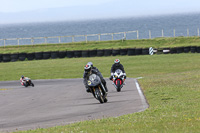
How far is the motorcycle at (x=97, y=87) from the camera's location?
14.5 meters

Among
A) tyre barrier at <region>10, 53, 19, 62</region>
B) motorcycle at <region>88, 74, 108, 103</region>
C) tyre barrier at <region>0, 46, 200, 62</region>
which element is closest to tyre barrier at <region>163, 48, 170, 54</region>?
tyre barrier at <region>0, 46, 200, 62</region>

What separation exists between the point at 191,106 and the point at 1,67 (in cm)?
2981

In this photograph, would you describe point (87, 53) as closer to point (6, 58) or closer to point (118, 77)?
point (6, 58)

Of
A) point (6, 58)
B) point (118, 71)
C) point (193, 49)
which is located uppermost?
point (193, 49)

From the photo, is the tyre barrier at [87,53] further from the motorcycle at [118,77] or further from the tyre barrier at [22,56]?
the motorcycle at [118,77]

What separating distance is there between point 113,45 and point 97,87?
3614 centimetres

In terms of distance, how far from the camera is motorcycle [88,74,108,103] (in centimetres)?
1447

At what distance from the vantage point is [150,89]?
18531 mm

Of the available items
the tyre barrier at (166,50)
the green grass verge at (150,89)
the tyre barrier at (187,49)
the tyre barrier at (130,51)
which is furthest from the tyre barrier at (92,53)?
the tyre barrier at (187,49)

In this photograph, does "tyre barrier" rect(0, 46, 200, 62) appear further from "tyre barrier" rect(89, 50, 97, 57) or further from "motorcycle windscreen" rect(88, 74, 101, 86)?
"motorcycle windscreen" rect(88, 74, 101, 86)

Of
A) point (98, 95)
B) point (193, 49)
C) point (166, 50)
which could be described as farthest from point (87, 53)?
point (98, 95)

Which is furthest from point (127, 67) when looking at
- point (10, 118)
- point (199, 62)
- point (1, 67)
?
point (10, 118)

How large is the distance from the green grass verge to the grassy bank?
24.9 feet

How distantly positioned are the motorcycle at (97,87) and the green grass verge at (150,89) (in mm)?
1637
